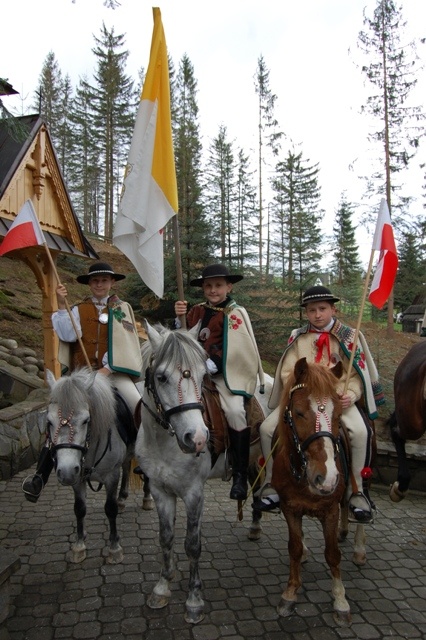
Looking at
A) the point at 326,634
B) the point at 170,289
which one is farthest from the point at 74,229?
the point at 326,634

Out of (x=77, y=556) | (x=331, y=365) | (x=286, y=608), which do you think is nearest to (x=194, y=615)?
(x=286, y=608)

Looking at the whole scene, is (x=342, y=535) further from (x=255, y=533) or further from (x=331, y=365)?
(x=331, y=365)

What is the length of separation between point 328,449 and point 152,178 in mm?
2653

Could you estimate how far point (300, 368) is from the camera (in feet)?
10.2

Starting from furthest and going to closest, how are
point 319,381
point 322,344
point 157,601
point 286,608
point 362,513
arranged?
1. point 322,344
2. point 362,513
3. point 157,601
4. point 286,608
5. point 319,381

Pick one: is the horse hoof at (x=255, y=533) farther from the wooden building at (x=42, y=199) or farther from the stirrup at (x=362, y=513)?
the wooden building at (x=42, y=199)

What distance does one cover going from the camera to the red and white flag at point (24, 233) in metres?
4.21

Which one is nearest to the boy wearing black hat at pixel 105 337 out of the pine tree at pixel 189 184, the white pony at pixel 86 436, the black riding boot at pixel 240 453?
the white pony at pixel 86 436

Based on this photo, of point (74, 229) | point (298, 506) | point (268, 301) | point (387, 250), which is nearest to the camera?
point (298, 506)

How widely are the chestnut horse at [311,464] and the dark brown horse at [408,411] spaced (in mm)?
1948

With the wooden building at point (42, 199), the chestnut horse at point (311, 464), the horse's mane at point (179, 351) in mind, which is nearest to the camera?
the chestnut horse at point (311, 464)

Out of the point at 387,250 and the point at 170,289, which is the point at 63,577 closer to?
the point at 387,250

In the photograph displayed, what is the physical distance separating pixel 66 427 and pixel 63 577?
145cm

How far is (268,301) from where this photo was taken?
1262 cm
